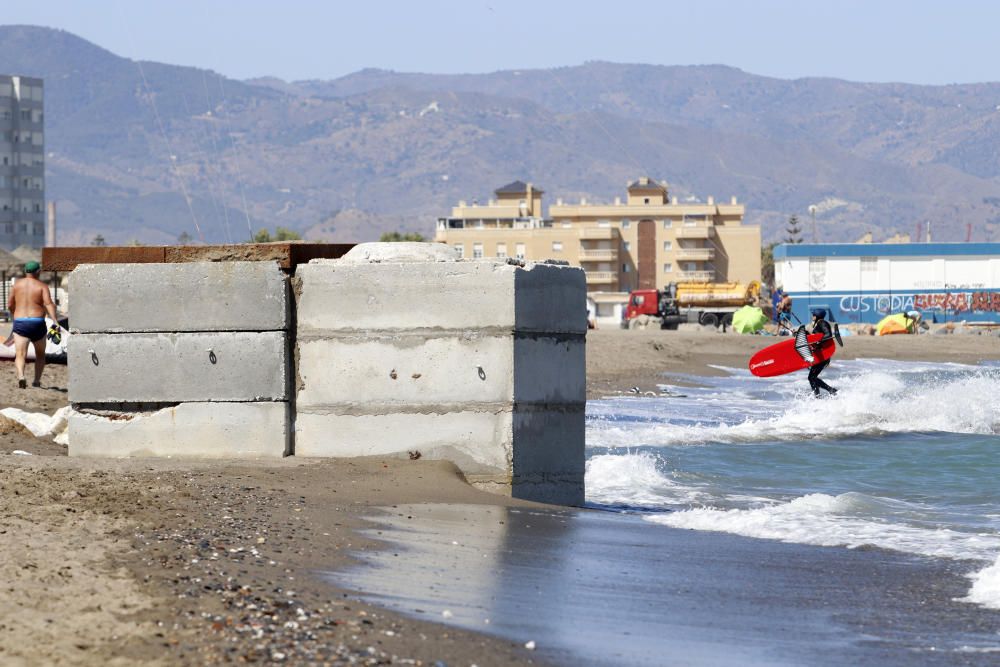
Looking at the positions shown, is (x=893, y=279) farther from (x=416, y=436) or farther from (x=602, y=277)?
(x=416, y=436)

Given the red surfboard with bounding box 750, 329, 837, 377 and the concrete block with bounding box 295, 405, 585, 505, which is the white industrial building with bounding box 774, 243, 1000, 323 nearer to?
the red surfboard with bounding box 750, 329, 837, 377

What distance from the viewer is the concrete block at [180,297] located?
35.2 ft

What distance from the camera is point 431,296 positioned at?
10547 mm

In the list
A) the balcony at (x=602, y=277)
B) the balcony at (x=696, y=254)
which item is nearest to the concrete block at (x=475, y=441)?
the balcony at (x=602, y=277)

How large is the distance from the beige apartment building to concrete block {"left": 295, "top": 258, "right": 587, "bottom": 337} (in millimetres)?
119011

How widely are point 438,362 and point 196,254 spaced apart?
6.92 ft

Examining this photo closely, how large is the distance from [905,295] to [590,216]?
62.1m

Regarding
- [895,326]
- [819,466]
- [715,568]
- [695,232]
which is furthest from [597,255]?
[715,568]

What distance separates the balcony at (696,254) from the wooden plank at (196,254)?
423ft

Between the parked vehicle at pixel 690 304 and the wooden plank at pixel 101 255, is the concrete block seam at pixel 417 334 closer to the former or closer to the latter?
the wooden plank at pixel 101 255

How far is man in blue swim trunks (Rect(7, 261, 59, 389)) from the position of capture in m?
16.9

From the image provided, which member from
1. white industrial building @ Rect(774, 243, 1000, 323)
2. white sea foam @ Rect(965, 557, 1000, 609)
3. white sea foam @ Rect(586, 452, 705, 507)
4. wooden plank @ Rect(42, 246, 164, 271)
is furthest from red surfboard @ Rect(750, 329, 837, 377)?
white industrial building @ Rect(774, 243, 1000, 323)

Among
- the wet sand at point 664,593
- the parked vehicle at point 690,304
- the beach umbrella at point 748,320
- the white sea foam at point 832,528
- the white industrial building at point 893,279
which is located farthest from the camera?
the white industrial building at point 893,279

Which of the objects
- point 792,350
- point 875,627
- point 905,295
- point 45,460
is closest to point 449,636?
point 875,627
